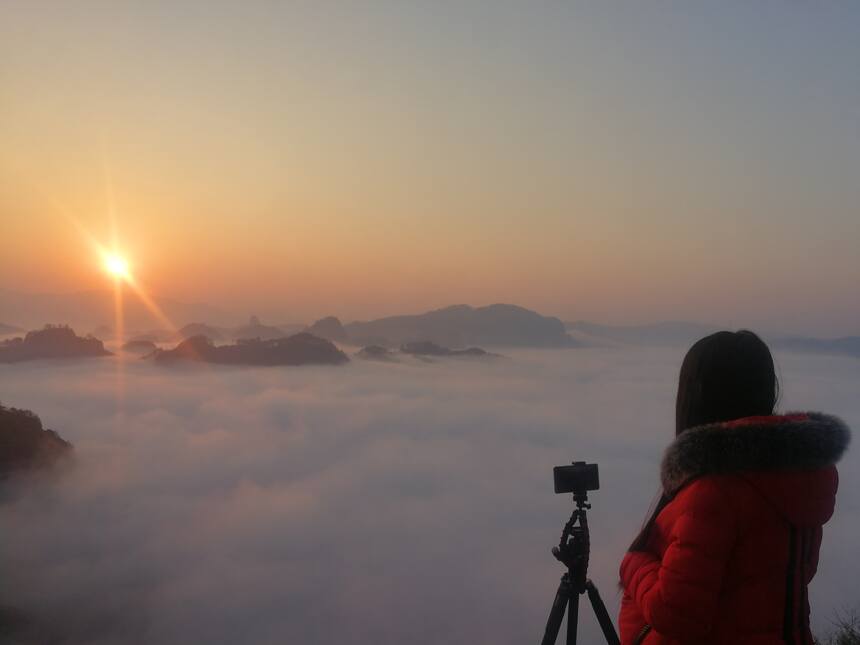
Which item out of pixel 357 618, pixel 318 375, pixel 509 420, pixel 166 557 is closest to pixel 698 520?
pixel 357 618

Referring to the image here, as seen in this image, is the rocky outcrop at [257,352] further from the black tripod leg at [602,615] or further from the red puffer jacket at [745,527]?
the red puffer jacket at [745,527]

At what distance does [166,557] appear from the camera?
237 ft

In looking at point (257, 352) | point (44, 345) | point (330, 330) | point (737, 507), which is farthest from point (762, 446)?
point (330, 330)

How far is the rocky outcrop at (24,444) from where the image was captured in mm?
→ 60062

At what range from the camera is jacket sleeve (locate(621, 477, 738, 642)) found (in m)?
2.02

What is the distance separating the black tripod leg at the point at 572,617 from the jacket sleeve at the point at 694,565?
1.10 m

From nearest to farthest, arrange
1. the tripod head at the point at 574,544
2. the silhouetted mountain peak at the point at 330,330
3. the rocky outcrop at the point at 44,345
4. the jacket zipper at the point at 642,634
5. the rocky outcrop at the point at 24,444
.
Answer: the jacket zipper at the point at 642,634 < the tripod head at the point at 574,544 < the rocky outcrop at the point at 24,444 < the rocky outcrop at the point at 44,345 < the silhouetted mountain peak at the point at 330,330

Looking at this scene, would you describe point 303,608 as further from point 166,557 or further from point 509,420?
point 509,420

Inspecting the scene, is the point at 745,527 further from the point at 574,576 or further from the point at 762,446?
the point at 574,576

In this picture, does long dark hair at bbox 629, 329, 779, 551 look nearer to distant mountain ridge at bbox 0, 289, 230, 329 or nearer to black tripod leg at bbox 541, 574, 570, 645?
black tripod leg at bbox 541, 574, 570, 645

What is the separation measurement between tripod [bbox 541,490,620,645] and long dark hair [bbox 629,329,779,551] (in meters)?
0.96

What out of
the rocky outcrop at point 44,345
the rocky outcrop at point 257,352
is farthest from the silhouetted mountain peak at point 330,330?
the rocky outcrop at point 44,345

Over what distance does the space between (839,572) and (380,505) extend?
6152 centimetres

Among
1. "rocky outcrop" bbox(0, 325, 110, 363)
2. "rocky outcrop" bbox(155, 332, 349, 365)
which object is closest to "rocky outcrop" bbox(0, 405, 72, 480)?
"rocky outcrop" bbox(0, 325, 110, 363)
